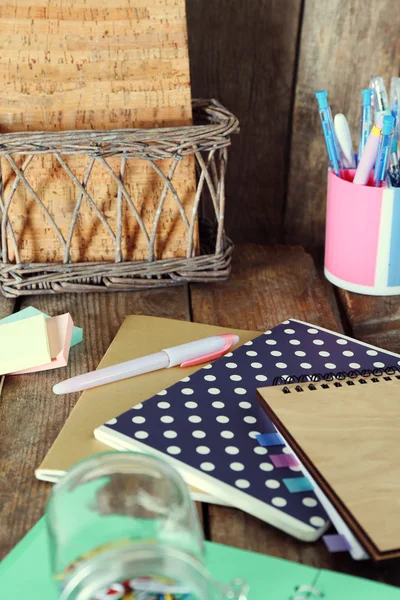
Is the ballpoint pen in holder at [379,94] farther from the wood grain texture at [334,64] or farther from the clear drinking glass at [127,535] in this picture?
the clear drinking glass at [127,535]

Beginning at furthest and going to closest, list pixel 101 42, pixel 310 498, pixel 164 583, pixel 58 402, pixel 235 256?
pixel 235 256, pixel 101 42, pixel 58 402, pixel 310 498, pixel 164 583

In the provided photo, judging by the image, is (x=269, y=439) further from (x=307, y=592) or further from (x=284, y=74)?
(x=284, y=74)

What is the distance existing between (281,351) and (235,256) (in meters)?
0.28

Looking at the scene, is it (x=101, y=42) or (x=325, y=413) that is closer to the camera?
(x=325, y=413)

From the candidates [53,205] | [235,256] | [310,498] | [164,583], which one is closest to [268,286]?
[235,256]

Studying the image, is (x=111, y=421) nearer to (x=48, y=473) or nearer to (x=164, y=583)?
(x=48, y=473)

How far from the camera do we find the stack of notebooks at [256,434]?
437mm

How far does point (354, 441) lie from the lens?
480mm

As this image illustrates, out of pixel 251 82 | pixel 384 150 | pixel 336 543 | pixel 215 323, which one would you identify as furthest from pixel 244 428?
pixel 251 82

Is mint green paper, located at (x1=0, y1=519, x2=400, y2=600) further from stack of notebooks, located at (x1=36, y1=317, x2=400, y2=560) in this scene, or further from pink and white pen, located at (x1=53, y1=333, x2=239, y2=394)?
pink and white pen, located at (x1=53, y1=333, x2=239, y2=394)

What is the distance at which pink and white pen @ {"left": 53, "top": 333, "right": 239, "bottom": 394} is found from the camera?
59 cm

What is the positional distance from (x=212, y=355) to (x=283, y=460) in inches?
6.5

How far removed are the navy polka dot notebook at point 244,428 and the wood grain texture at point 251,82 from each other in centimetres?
36

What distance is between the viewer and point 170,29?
2.48 ft
